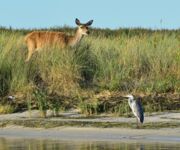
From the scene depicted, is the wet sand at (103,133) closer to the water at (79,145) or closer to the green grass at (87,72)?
the water at (79,145)

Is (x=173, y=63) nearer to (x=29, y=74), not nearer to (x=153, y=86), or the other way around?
(x=153, y=86)

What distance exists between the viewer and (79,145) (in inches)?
480

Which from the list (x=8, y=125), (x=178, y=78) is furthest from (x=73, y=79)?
(x=8, y=125)

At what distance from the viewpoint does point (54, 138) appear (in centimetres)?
1323

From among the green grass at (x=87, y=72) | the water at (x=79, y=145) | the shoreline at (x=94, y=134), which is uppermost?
the green grass at (x=87, y=72)

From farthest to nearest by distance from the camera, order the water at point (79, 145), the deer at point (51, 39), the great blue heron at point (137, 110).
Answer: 1. the deer at point (51, 39)
2. the great blue heron at point (137, 110)
3. the water at point (79, 145)

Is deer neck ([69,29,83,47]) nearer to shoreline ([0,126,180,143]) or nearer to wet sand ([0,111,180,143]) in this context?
wet sand ([0,111,180,143])

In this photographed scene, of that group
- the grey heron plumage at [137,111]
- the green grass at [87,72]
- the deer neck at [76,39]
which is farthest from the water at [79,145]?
the deer neck at [76,39]

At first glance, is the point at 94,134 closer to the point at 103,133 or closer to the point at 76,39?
the point at 103,133

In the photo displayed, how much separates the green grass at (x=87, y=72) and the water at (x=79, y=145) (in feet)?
10.5

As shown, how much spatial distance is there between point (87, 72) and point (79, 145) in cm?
704

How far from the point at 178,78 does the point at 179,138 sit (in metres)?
5.84

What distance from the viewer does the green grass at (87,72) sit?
56.1ft

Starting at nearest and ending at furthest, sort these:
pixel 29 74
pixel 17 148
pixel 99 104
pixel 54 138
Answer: pixel 17 148 → pixel 54 138 → pixel 99 104 → pixel 29 74
